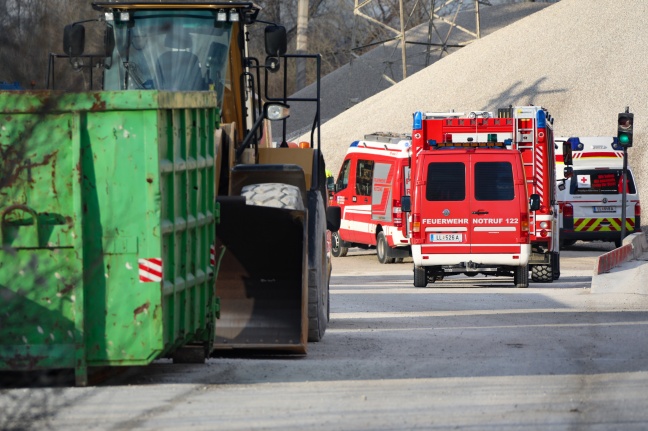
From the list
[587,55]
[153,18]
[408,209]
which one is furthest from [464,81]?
[153,18]

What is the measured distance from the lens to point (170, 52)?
43.2 ft

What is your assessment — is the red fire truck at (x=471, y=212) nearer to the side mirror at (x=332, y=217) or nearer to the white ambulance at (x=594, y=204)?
the side mirror at (x=332, y=217)

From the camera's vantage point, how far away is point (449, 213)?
74.9ft

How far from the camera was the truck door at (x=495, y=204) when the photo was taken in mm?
22562

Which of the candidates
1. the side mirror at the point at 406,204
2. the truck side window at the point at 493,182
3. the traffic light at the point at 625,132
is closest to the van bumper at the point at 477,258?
the truck side window at the point at 493,182

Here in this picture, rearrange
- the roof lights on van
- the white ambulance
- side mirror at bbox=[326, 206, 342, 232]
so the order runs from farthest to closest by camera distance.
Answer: the white ambulance
the roof lights on van
side mirror at bbox=[326, 206, 342, 232]

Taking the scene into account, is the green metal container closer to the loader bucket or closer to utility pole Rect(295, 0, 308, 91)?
the loader bucket

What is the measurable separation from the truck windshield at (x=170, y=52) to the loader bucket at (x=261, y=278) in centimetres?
176

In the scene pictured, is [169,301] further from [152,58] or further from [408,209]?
[408,209]

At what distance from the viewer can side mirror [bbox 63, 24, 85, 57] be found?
43.4 ft

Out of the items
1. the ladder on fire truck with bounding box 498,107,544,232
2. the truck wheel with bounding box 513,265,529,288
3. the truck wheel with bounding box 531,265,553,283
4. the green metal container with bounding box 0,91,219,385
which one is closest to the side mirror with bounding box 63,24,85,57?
the green metal container with bounding box 0,91,219,385

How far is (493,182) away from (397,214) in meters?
6.24

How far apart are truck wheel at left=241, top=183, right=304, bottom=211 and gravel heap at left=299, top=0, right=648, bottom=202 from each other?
36210mm

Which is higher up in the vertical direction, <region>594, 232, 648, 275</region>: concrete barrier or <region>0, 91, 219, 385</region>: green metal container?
<region>0, 91, 219, 385</region>: green metal container
